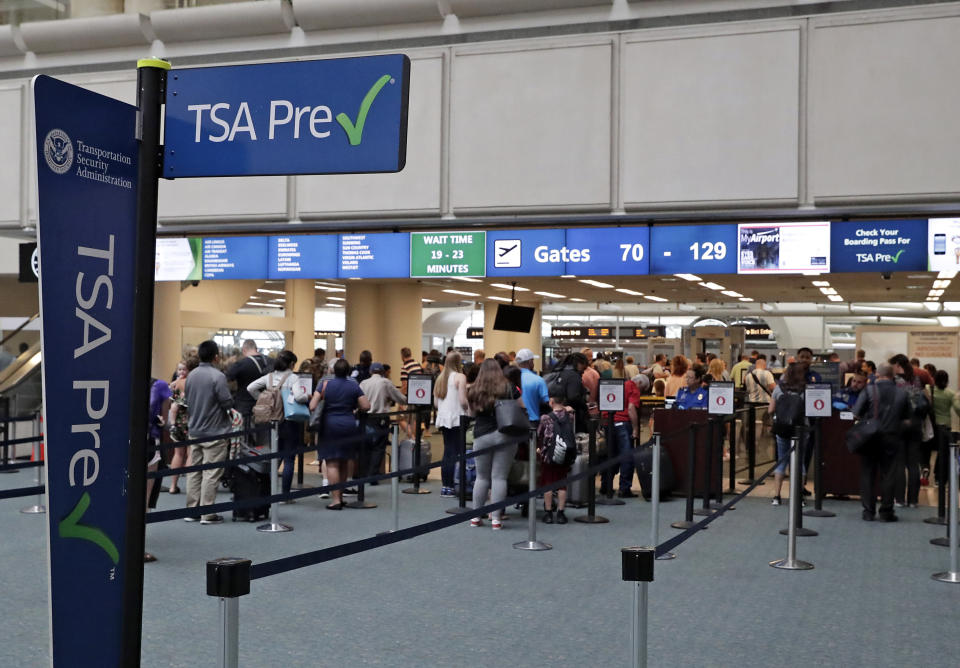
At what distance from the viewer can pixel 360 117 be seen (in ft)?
9.61

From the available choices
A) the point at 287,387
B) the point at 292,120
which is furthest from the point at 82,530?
the point at 287,387

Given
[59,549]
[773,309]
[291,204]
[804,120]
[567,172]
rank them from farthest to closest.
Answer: [773,309]
[291,204]
[567,172]
[804,120]
[59,549]

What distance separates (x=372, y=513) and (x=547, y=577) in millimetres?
3279

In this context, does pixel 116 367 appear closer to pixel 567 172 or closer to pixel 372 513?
pixel 372 513

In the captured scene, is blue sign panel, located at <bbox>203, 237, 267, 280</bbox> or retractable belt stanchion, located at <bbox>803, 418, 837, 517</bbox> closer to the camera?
retractable belt stanchion, located at <bbox>803, 418, 837, 517</bbox>

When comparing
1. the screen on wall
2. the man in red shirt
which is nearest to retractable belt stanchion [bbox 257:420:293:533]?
the man in red shirt

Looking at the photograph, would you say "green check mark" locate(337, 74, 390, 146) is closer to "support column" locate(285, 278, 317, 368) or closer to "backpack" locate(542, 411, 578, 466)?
"backpack" locate(542, 411, 578, 466)

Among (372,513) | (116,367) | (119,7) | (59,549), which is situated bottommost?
(372,513)

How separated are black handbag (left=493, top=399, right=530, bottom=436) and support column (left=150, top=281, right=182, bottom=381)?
6.52 metres

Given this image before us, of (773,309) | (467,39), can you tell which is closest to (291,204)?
(467,39)

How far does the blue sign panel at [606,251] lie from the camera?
10359mm

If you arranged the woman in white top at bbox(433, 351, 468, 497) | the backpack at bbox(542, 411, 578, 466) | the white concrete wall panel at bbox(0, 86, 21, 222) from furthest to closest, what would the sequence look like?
the white concrete wall panel at bbox(0, 86, 21, 222), the woman in white top at bbox(433, 351, 468, 497), the backpack at bbox(542, 411, 578, 466)

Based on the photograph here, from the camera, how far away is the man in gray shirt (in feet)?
29.6

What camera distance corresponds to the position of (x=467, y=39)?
10.9 meters
